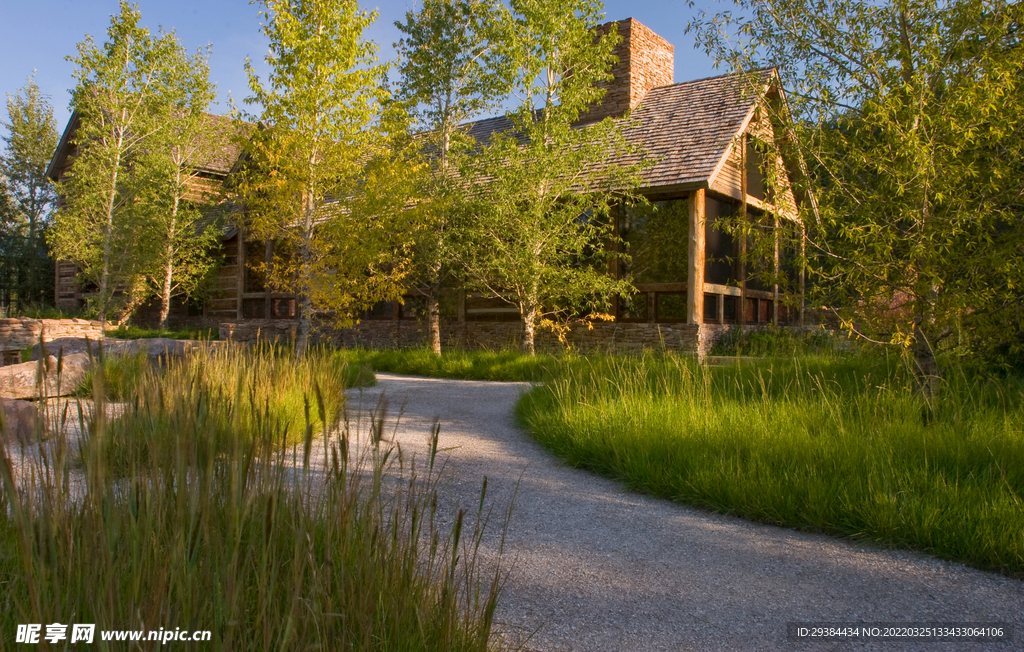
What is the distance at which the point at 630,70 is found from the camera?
55.7 feet

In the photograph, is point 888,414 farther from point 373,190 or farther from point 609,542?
point 373,190

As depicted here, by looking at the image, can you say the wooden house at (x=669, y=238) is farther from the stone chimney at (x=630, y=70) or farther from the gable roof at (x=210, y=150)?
the gable roof at (x=210, y=150)

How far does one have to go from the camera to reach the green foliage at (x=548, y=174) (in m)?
12.8

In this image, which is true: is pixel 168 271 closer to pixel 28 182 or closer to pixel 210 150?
pixel 210 150

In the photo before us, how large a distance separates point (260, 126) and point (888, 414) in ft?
40.1

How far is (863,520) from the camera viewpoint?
3922 millimetres

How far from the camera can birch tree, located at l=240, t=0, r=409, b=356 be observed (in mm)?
12055

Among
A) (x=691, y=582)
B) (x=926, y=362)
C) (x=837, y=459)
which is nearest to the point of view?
(x=691, y=582)

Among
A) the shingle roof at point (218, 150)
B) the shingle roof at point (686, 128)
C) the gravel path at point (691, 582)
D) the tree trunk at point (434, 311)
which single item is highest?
the shingle roof at point (218, 150)

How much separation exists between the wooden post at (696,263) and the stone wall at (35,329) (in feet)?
42.3

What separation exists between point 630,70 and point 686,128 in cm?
291

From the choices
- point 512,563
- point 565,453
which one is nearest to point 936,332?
point 565,453

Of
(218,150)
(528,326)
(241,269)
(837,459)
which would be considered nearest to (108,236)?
(241,269)

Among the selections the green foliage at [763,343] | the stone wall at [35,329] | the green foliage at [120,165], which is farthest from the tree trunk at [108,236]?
the green foliage at [763,343]
